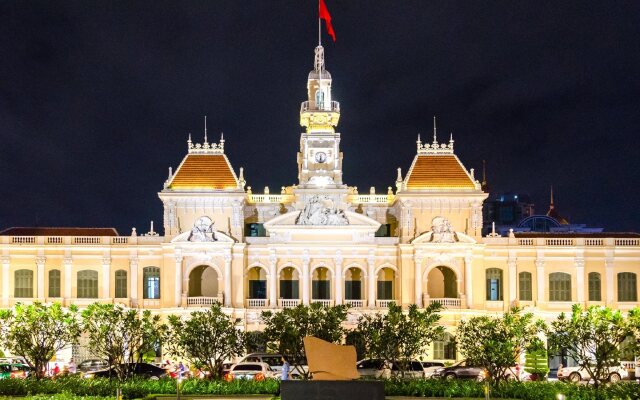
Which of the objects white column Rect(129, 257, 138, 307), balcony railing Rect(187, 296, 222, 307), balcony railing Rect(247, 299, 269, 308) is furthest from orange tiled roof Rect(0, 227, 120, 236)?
balcony railing Rect(247, 299, 269, 308)

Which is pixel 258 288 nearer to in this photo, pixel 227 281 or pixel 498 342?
pixel 227 281

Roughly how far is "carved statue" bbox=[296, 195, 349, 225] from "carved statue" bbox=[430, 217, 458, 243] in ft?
20.4

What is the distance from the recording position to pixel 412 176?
199ft

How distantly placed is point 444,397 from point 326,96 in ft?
105

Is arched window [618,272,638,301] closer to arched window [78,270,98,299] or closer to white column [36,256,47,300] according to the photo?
arched window [78,270,98,299]

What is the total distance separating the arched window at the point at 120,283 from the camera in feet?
199

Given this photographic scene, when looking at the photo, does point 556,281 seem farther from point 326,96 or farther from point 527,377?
point 326,96

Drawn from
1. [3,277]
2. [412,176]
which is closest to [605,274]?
[412,176]

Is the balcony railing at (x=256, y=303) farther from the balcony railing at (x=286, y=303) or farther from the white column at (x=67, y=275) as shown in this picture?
the white column at (x=67, y=275)

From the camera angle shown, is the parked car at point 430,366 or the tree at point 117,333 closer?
the tree at point 117,333

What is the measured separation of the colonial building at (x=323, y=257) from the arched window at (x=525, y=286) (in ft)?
0.24

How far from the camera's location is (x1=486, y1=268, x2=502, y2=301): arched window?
59.9 meters

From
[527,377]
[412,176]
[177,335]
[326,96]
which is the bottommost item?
[527,377]

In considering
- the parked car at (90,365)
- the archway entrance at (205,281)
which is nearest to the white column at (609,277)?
the archway entrance at (205,281)
